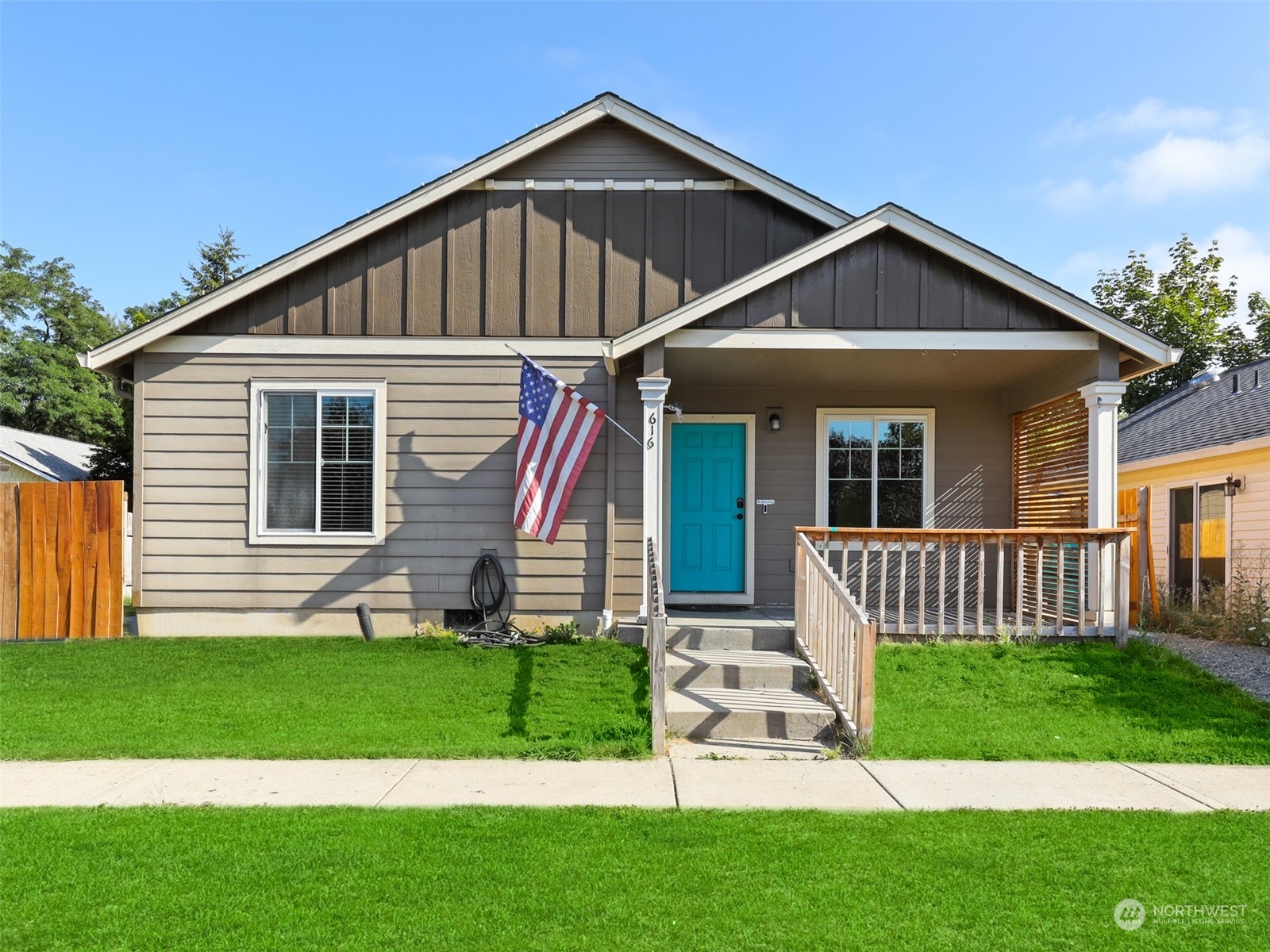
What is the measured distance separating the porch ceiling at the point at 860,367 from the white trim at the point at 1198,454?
335 cm

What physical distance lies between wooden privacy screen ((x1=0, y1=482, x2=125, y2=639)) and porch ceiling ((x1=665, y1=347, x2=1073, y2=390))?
20.1ft

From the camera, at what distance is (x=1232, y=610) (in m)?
9.11

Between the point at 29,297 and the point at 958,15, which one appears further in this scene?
the point at 29,297

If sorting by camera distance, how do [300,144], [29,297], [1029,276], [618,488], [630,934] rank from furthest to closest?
1. [29,297]
2. [300,144]
3. [618,488]
4. [1029,276]
5. [630,934]

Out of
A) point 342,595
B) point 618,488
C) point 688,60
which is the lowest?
point 342,595

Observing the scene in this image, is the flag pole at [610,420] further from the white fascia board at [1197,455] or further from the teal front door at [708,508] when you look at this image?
the white fascia board at [1197,455]

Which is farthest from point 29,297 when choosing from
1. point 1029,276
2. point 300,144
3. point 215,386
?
point 1029,276

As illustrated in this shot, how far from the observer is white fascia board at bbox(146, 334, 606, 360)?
28.2 feet

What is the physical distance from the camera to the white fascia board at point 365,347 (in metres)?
8.59

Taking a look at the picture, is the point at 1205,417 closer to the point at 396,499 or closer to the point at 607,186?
the point at 607,186

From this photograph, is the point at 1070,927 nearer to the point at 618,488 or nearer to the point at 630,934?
the point at 630,934

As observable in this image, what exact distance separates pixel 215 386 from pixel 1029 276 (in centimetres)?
811

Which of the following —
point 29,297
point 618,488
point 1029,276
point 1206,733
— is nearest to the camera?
point 1206,733

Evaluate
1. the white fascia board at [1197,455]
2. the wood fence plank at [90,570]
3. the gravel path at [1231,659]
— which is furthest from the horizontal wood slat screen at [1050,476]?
the wood fence plank at [90,570]
